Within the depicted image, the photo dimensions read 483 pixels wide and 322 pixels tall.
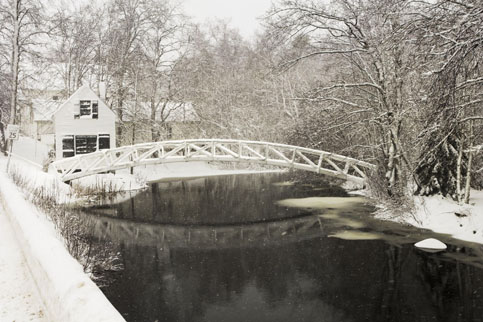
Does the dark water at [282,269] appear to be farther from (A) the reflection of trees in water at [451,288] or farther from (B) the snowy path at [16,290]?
(B) the snowy path at [16,290]

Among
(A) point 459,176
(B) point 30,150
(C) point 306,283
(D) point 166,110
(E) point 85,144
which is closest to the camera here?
(C) point 306,283

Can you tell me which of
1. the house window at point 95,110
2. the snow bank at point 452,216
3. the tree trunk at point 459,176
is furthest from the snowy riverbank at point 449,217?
the house window at point 95,110

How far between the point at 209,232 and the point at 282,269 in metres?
4.14

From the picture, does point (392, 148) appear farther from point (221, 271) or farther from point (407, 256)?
point (221, 271)

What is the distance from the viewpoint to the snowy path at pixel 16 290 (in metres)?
4.87

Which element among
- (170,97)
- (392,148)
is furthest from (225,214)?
(170,97)

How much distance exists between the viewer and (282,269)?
9023 millimetres

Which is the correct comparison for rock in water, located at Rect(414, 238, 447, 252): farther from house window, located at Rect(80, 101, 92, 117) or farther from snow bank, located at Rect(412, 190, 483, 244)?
house window, located at Rect(80, 101, 92, 117)

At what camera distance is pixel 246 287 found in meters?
7.94

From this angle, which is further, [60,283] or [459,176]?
[459,176]

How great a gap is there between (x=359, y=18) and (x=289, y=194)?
348 inches

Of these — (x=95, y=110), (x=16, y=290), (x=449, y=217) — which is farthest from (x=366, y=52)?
(x=95, y=110)

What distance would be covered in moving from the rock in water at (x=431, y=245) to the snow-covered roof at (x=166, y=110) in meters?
23.1

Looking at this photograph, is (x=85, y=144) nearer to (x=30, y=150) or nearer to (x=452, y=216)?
(x=30, y=150)
